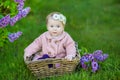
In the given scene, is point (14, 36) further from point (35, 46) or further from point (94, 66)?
point (94, 66)

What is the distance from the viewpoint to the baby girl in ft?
17.0

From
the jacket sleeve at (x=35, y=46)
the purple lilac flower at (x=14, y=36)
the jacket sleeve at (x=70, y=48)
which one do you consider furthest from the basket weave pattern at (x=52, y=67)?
the purple lilac flower at (x=14, y=36)

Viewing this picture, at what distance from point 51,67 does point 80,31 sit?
198 cm

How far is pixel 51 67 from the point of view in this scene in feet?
16.4

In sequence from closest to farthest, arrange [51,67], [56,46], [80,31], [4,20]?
[51,67] < [4,20] < [56,46] < [80,31]

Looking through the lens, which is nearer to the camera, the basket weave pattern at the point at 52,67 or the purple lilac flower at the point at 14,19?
the basket weave pattern at the point at 52,67

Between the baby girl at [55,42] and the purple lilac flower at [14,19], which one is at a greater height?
the purple lilac flower at [14,19]

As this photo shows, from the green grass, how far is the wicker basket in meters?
0.09

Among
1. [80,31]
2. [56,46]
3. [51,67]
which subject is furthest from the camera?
[80,31]

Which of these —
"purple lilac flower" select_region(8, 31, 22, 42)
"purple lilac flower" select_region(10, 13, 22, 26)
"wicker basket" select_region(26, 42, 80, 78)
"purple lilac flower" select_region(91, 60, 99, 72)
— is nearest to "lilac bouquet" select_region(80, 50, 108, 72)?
"purple lilac flower" select_region(91, 60, 99, 72)

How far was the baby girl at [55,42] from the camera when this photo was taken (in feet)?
17.0

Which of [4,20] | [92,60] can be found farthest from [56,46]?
[4,20]

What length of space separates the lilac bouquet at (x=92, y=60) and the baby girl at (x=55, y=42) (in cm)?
18

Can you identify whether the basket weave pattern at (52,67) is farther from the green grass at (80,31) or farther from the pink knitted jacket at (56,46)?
the pink knitted jacket at (56,46)
